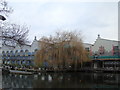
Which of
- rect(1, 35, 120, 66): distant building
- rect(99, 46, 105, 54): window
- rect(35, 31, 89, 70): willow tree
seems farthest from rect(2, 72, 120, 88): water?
rect(99, 46, 105, 54): window

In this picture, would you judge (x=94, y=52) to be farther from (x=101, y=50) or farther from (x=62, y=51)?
(x=62, y=51)

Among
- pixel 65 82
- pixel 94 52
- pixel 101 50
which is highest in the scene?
pixel 101 50

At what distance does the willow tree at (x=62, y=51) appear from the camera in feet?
87.3

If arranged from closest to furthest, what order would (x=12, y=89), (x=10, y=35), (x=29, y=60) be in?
(x=10, y=35) → (x=12, y=89) → (x=29, y=60)

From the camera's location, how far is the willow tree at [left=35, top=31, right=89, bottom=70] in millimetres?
26609

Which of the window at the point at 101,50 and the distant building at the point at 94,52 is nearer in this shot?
the distant building at the point at 94,52

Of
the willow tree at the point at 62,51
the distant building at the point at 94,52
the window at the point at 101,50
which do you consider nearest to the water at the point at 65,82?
the willow tree at the point at 62,51

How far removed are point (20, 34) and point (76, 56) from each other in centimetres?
2080

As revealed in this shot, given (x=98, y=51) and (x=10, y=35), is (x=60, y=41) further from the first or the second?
(x=10, y=35)

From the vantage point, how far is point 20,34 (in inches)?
264

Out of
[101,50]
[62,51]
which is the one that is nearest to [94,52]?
[101,50]

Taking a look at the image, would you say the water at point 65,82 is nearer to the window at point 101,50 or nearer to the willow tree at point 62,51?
the willow tree at point 62,51

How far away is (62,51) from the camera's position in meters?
26.6

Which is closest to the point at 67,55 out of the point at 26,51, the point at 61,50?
the point at 61,50
